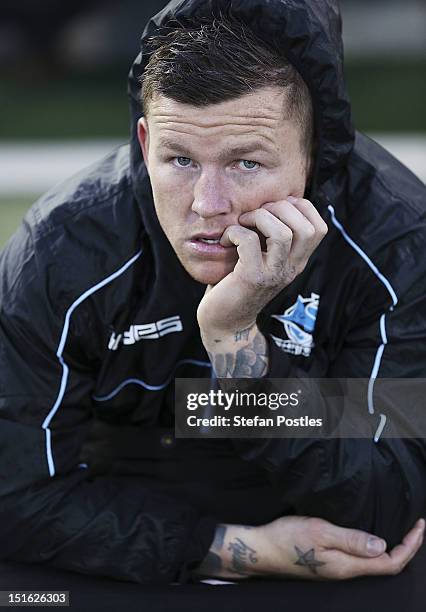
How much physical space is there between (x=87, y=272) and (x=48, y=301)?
12cm

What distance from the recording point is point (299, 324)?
8.98 ft

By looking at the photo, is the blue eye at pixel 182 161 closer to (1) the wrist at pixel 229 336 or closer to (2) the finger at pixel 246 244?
(2) the finger at pixel 246 244

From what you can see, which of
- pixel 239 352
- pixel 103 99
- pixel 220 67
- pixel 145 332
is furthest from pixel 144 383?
pixel 103 99

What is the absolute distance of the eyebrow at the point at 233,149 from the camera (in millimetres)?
2311

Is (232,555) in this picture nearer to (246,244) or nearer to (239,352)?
(239,352)

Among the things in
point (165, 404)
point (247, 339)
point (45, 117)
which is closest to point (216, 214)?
point (247, 339)

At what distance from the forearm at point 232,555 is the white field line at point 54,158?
5535mm

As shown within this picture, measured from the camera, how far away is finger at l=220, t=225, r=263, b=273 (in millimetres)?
2346

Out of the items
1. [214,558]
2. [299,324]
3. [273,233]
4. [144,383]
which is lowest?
[214,558]

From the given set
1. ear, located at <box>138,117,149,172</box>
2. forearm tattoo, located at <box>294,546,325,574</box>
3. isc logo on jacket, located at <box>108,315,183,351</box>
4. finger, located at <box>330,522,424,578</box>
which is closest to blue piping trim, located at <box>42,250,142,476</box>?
isc logo on jacket, located at <box>108,315,183,351</box>

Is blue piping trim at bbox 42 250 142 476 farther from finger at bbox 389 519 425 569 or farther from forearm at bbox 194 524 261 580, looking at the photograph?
finger at bbox 389 519 425 569

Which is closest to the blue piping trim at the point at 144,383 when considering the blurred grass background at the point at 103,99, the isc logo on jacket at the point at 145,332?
the isc logo on jacket at the point at 145,332

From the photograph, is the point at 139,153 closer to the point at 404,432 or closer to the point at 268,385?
the point at 268,385

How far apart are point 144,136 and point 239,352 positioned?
1.94 ft
